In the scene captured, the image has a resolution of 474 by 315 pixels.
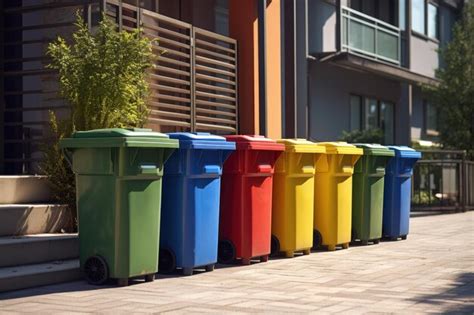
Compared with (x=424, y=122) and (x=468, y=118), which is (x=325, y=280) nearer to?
(x=468, y=118)

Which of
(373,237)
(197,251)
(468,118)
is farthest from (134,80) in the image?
(468,118)

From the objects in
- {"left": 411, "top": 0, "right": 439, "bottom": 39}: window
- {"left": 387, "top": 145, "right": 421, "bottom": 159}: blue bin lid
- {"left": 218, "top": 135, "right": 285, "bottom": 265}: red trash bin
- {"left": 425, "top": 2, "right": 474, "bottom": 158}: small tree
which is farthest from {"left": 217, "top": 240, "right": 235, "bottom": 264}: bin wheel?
{"left": 411, "top": 0, "right": 439, "bottom": 39}: window

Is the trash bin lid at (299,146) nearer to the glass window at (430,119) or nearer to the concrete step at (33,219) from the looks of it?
the concrete step at (33,219)

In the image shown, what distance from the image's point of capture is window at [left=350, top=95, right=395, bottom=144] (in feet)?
78.8

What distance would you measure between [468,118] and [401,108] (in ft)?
11.0

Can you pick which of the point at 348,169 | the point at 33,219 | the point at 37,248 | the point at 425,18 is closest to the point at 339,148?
the point at 348,169

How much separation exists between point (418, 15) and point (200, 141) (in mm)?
20805

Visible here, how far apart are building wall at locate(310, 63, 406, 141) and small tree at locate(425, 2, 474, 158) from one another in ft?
7.69

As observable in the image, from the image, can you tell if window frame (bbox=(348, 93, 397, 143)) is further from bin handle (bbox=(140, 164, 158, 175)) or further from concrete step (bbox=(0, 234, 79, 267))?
bin handle (bbox=(140, 164, 158, 175))

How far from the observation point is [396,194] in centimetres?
1234

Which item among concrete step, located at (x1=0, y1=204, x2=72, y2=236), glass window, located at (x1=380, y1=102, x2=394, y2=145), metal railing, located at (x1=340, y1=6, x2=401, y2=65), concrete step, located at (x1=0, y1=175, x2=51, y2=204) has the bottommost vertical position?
concrete step, located at (x1=0, y1=204, x2=72, y2=236)

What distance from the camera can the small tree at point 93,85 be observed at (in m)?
9.17

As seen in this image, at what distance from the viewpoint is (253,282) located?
8047mm

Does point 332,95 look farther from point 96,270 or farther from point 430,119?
point 96,270
